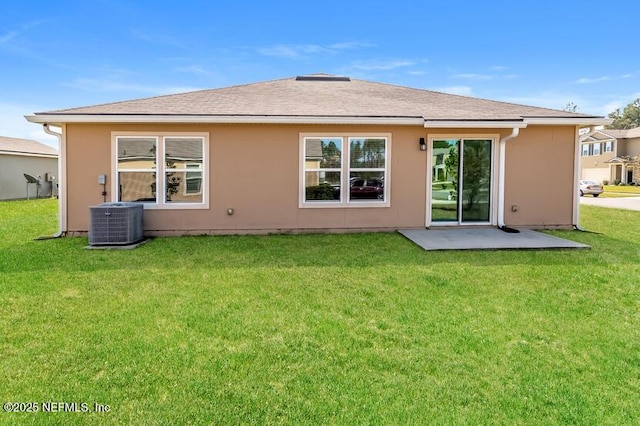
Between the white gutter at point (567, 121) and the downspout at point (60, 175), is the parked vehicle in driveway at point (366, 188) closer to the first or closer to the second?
the white gutter at point (567, 121)

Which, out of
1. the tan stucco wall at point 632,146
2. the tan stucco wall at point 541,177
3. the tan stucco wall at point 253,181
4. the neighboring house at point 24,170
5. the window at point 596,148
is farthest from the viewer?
the window at point 596,148

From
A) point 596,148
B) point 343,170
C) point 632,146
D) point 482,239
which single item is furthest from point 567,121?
point 596,148

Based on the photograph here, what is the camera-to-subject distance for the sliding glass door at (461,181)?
9195mm

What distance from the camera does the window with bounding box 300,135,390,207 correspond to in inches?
349

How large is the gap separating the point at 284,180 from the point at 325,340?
5850 millimetres

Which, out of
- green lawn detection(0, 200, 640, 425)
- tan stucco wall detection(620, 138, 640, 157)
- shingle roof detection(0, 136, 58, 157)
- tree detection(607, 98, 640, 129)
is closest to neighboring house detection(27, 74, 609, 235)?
green lawn detection(0, 200, 640, 425)

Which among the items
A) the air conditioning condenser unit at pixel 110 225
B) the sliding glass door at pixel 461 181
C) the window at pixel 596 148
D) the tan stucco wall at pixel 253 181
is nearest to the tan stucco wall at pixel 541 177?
the sliding glass door at pixel 461 181

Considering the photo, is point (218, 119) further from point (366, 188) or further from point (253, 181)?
point (366, 188)

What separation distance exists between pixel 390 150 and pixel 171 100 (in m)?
5.51

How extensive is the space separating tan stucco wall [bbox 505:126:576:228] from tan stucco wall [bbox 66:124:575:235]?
0.08 ft

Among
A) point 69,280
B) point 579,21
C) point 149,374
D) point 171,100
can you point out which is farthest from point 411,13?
point 149,374

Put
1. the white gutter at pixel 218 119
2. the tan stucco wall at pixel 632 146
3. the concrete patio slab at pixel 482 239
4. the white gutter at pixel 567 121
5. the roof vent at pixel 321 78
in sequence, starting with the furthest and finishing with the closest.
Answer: the tan stucco wall at pixel 632 146
the roof vent at pixel 321 78
the white gutter at pixel 567 121
the white gutter at pixel 218 119
the concrete patio slab at pixel 482 239

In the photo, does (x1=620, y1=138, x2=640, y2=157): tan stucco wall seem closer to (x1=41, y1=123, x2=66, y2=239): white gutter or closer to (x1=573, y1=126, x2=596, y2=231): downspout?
(x1=573, y1=126, x2=596, y2=231): downspout

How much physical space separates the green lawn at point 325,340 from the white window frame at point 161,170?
2.59 m
